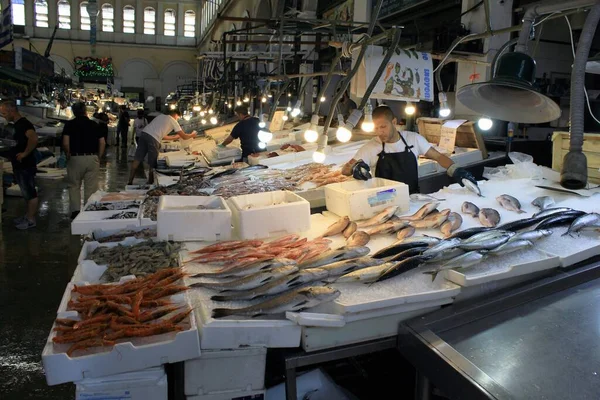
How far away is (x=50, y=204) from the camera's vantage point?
984 cm

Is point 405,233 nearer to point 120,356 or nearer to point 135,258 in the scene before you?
point 135,258

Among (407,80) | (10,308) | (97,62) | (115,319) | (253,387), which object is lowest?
(10,308)

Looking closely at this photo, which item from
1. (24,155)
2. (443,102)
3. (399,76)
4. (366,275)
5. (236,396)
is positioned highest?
(399,76)

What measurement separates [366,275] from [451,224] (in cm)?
118

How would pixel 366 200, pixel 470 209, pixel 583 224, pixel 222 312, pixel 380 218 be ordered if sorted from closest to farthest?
pixel 222 312 → pixel 583 224 → pixel 380 218 → pixel 470 209 → pixel 366 200

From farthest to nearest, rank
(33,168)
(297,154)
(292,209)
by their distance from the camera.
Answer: (33,168)
(297,154)
(292,209)

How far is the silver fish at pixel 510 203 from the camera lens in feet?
13.3

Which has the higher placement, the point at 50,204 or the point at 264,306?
the point at 264,306

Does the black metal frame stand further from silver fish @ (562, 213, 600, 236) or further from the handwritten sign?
the handwritten sign

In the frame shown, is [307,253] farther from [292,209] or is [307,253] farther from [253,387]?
[253,387]

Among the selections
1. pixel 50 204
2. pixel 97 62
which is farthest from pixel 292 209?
pixel 97 62

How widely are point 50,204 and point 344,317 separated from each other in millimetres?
8971

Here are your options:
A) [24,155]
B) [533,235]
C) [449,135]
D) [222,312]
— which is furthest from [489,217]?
[24,155]

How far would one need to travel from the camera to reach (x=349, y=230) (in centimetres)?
367
